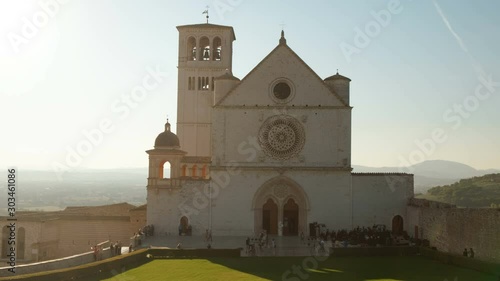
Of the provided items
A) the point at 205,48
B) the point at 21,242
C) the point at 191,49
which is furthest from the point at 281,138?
the point at 21,242

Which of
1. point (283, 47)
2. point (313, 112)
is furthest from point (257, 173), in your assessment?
point (283, 47)

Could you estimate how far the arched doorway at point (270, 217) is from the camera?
44156 millimetres

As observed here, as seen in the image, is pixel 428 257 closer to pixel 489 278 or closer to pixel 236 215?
pixel 489 278

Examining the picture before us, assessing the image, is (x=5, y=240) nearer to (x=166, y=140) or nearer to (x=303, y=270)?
(x=166, y=140)

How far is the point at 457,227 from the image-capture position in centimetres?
3331

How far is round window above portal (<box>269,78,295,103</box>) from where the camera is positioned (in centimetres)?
4400

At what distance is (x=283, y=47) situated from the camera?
44156 millimetres

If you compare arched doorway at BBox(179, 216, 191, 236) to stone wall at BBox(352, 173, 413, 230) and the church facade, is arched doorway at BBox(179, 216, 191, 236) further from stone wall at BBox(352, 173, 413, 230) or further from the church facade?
stone wall at BBox(352, 173, 413, 230)

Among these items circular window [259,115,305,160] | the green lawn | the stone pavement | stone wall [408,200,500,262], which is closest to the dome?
circular window [259,115,305,160]

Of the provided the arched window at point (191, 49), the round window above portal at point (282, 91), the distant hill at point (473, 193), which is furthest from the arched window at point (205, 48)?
the distant hill at point (473, 193)

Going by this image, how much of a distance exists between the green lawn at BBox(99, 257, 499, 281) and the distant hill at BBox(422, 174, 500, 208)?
2446 inches

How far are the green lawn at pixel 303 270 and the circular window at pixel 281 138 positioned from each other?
12.2 meters

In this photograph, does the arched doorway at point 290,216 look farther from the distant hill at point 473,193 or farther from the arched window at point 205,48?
the distant hill at point 473,193

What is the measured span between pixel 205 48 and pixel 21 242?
2386 cm
